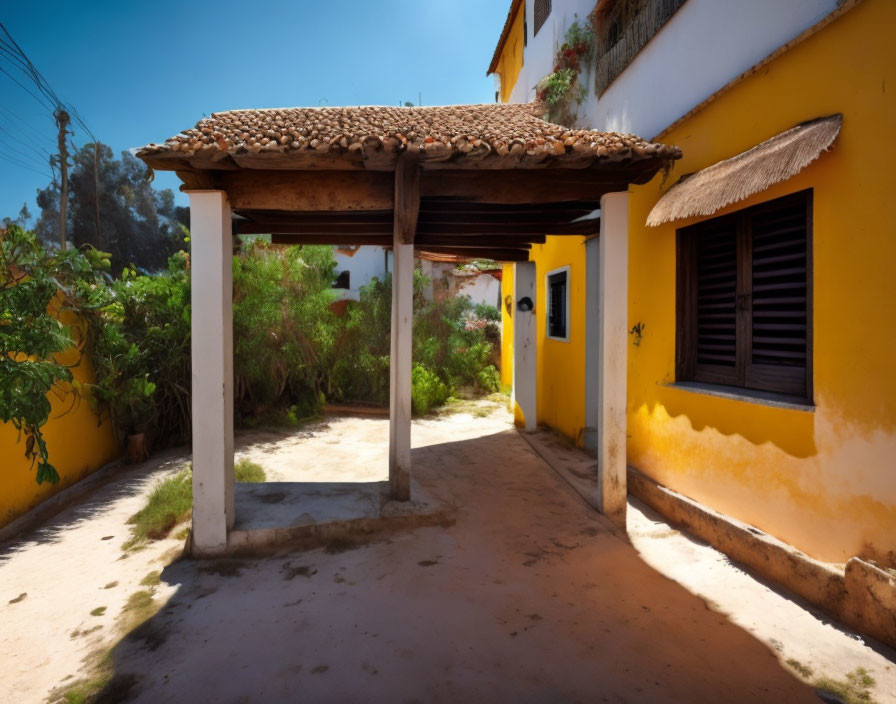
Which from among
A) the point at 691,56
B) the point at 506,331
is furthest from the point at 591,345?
the point at 506,331

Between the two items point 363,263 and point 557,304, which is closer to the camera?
point 557,304

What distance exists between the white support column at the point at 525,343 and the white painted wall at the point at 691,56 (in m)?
2.55

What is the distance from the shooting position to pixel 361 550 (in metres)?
4.09

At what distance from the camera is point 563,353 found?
7.80m

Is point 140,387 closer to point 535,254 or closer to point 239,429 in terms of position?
point 239,429

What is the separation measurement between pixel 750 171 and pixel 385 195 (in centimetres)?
299

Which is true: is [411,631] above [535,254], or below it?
below

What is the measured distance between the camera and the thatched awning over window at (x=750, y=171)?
10.3 feet

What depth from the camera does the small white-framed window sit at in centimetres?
770

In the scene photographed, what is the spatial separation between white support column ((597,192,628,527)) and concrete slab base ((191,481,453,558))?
168 centimetres

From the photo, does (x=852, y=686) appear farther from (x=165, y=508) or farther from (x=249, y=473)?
(x=249, y=473)

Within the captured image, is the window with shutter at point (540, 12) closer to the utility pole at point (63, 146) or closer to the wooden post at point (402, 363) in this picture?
the wooden post at point (402, 363)

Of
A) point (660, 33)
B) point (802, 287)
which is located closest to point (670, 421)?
point (802, 287)

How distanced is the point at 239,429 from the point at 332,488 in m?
4.69
